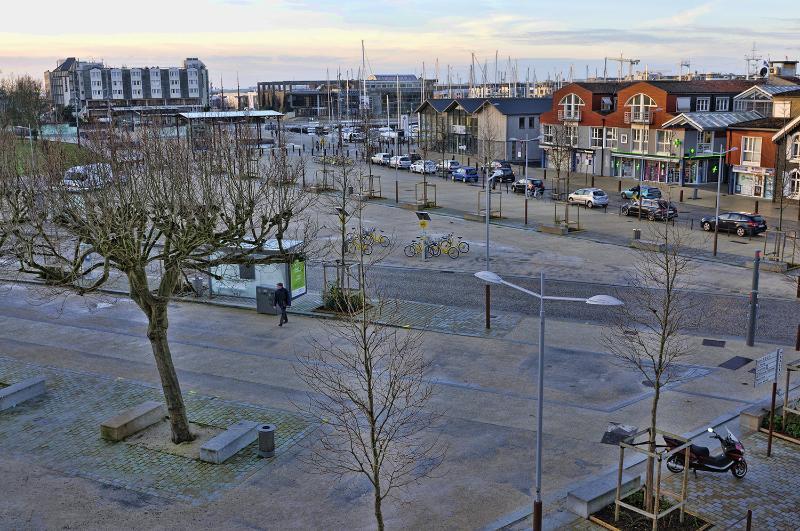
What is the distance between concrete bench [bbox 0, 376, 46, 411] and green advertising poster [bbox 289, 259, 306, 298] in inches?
429

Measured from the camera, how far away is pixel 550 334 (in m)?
27.4

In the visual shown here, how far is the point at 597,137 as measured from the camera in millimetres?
75188

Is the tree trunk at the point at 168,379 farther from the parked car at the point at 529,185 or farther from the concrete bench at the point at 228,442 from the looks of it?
the parked car at the point at 529,185

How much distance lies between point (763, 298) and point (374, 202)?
33.8m

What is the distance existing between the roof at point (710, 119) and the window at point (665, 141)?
0.93 m

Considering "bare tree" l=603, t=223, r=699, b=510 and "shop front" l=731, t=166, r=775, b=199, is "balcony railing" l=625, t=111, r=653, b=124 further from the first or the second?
"bare tree" l=603, t=223, r=699, b=510

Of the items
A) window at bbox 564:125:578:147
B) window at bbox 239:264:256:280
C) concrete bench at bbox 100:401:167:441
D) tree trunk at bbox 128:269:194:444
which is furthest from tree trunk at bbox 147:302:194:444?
window at bbox 564:125:578:147

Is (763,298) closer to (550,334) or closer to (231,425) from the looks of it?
(550,334)

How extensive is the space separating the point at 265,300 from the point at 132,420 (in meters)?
11.1

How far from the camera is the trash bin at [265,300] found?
99.2 ft

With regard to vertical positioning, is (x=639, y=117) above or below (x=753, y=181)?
above

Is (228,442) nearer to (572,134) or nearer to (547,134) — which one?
(572,134)

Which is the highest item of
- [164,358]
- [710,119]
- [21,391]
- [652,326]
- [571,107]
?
[571,107]

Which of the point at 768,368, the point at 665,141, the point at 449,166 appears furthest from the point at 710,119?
the point at 768,368
